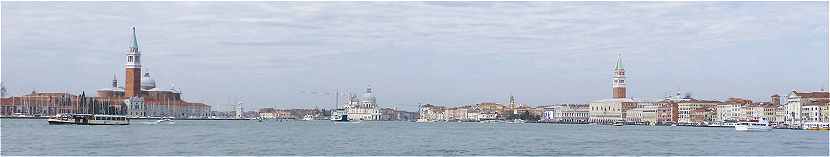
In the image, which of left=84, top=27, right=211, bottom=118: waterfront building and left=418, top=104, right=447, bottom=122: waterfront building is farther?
left=418, top=104, right=447, bottom=122: waterfront building

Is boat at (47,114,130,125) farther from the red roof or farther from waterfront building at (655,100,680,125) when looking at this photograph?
waterfront building at (655,100,680,125)

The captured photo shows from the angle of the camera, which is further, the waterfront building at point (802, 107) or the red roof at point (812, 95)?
the red roof at point (812, 95)

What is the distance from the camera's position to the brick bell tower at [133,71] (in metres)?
91.2

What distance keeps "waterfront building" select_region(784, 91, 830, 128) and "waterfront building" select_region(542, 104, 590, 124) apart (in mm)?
30814

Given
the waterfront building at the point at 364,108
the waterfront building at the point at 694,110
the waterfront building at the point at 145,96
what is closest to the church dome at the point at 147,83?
the waterfront building at the point at 145,96

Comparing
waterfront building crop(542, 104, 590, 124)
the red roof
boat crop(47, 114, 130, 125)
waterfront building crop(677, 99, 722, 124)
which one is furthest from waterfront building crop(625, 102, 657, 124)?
boat crop(47, 114, 130, 125)

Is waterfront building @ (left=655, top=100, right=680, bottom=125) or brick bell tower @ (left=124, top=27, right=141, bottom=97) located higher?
brick bell tower @ (left=124, top=27, right=141, bottom=97)

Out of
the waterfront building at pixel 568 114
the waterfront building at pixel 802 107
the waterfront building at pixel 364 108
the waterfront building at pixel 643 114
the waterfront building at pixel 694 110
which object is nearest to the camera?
the waterfront building at pixel 802 107

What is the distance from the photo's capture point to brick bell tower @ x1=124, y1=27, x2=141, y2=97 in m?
91.2

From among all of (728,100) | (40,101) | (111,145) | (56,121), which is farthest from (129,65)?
(111,145)

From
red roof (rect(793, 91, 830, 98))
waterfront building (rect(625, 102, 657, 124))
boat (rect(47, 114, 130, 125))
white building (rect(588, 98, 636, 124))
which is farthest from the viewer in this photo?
white building (rect(588, 98, 636, 124))

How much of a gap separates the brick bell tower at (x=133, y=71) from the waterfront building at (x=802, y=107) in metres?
46.2

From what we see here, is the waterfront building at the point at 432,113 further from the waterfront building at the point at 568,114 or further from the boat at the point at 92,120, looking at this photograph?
the boat at the point at 92,120

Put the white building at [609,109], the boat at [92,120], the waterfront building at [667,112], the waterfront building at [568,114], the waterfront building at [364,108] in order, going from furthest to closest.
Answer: the waterfront building at [364,108] < the waterfront building at [568,114] < the white building at [609,109] < the waterfront building at [667,112] < the boat at [92,120]
